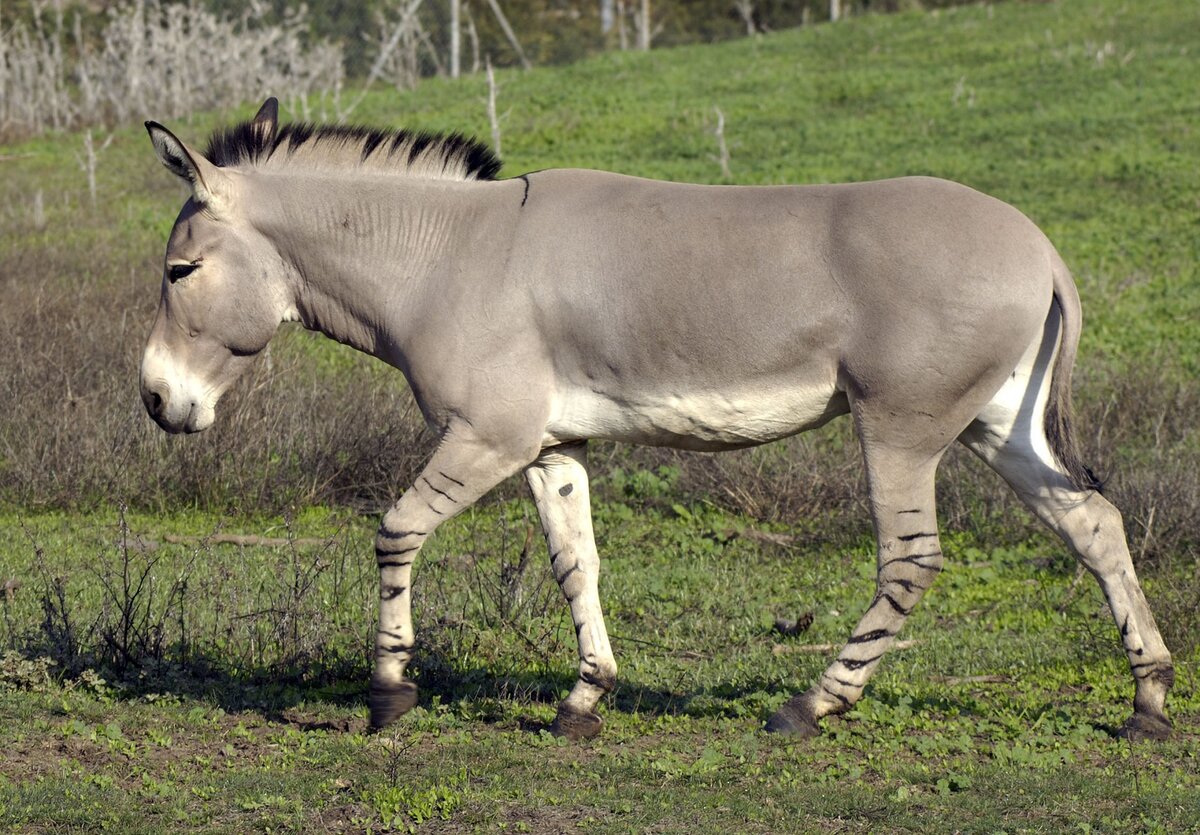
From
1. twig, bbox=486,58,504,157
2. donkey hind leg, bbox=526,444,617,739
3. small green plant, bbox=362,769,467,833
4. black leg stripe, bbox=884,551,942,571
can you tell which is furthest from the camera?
twig, bbox=486,58,504,157

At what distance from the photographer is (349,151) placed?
6062 millimetres

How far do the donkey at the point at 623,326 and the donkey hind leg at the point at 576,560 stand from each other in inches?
0.4

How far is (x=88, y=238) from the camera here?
647 inches

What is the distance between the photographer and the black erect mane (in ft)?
19.8

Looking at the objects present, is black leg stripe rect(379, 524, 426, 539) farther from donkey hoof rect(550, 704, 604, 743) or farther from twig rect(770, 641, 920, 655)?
twig rect(770, 641, 920, 655)

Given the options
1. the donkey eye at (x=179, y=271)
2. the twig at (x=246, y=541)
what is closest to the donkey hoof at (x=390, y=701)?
the donkey eye at (x=179, y=271)

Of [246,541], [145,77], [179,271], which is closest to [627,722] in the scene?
[179,271]

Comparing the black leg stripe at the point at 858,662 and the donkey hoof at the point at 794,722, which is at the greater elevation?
the black leg stripe at the point at 858,662

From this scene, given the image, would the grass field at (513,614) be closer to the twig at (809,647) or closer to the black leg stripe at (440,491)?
the twig at (809,647)

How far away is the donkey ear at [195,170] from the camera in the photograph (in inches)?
217

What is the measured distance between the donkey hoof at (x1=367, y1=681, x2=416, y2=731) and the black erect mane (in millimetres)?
2145

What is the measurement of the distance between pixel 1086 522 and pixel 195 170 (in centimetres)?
387

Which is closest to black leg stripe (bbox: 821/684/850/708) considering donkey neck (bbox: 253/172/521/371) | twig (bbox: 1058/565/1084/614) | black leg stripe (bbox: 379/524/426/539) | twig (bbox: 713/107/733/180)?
black leg stripe (bbox: 379/524/426/539)

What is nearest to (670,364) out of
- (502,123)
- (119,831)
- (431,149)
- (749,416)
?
(749,416)
